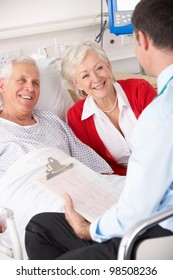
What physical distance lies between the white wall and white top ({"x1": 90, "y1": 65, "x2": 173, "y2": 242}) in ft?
7.50

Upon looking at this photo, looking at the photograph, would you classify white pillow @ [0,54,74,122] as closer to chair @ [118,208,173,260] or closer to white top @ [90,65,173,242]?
white top @ [90,65,173,242]

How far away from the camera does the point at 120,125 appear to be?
239 centimetres

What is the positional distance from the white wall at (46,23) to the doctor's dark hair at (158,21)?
2191 mm

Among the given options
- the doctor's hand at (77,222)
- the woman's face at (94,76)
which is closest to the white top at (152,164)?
the doctor's hand at (77,222)

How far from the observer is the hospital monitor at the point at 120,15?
10.9 feet

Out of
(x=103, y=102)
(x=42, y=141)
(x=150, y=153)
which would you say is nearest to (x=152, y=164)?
(x=150, y=153)

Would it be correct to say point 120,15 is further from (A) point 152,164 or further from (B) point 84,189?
(A) point 152,164

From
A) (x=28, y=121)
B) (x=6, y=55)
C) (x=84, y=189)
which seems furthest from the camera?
(x=6, y=55)

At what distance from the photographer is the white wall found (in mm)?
3342

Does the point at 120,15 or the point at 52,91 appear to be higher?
the point at 120,15

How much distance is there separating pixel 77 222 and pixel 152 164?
471mm

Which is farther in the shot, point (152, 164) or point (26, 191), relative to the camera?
point (26, 191)
